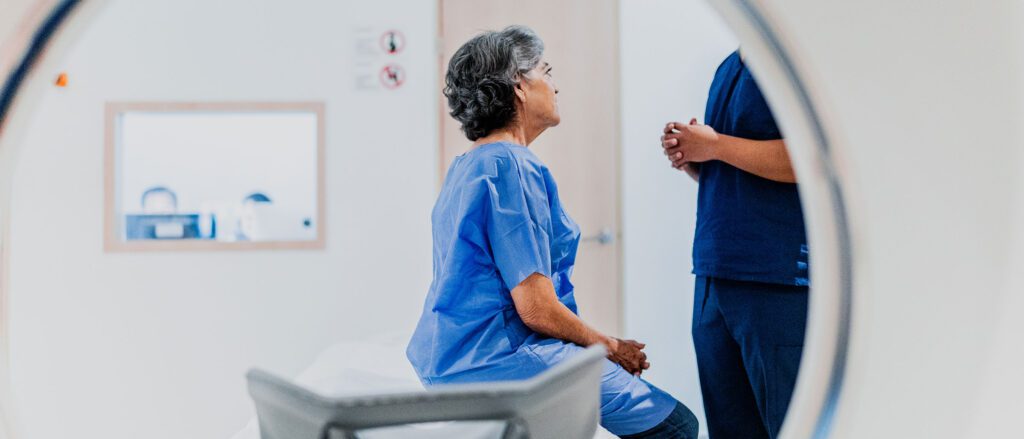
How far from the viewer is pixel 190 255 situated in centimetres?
286

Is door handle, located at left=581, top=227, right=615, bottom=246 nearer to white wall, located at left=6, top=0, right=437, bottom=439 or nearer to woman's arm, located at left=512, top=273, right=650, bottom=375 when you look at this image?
white wall, located at left=6, top=0, right=437, bottom=439

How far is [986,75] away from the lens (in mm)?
493

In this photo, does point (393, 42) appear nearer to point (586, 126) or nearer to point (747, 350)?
point (586, 126)

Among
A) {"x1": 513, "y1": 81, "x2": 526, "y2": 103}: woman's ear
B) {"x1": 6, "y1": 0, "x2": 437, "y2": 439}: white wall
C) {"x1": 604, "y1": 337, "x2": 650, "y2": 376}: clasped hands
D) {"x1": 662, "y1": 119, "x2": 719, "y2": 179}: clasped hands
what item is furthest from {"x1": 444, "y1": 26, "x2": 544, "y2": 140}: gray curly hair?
{"x1": 6, "y1": 0, "x2": 437, "y2": 439}: white wall

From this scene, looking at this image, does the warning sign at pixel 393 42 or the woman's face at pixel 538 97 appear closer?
the woman's face at pixel 538 97

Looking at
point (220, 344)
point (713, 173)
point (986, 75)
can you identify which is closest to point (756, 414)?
point (713, 173)

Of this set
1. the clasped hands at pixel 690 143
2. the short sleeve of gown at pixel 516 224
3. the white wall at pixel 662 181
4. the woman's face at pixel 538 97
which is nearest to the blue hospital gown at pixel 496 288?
the short sleeve of gown at pixel 516 224

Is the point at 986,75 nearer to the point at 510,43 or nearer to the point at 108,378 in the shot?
the point at 510,43

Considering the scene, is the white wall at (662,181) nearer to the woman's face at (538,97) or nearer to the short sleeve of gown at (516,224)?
the woman's face at (538,97)

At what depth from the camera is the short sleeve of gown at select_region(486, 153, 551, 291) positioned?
114cm

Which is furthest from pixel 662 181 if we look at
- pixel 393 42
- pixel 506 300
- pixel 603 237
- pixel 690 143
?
pixel 506 300

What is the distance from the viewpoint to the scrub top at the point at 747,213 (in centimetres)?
122

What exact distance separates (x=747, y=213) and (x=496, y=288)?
18.4 inches

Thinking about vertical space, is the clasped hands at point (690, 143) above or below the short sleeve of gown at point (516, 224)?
above
